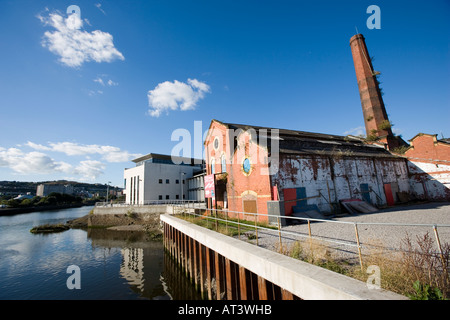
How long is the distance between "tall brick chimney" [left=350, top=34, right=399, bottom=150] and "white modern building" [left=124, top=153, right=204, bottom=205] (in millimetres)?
30891

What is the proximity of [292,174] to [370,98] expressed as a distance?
22.8 m

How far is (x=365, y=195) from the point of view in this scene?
59.6ft

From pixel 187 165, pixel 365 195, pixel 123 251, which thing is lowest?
pixel 123 251

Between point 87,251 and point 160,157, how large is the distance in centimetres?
2692

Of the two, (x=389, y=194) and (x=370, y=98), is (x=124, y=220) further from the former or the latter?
(x=370, y=98)

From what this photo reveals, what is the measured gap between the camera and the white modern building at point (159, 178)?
3919 cm

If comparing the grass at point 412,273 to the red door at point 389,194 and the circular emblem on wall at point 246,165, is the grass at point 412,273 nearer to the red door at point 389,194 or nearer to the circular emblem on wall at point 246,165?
the circular emblem on wall at point 246,165

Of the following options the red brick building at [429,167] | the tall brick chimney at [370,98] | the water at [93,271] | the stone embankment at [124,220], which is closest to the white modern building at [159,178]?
the stone embankment at [124,220]

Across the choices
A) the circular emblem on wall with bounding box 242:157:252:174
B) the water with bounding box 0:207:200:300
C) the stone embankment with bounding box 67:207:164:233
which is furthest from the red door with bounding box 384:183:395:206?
the stone embankment with bounding box 67:207:164:233

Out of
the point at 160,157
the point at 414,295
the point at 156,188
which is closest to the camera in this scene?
the point at 414,295

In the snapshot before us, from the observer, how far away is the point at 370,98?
28234 millimetres

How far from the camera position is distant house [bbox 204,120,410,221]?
47.4 feet
